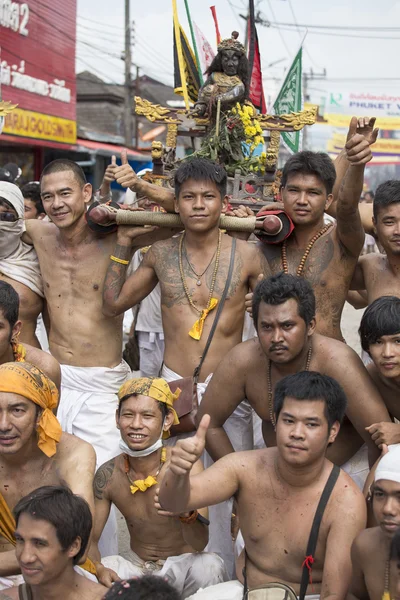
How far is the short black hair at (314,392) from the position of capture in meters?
3.48

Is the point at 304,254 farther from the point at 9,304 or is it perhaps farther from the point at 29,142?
the point at 29,142

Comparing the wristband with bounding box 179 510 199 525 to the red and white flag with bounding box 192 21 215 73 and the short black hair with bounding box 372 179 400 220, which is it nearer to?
the short black hair with bounding box 372 179 400 220

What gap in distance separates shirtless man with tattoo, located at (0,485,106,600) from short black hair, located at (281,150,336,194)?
229 cm

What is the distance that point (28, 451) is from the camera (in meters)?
3.98

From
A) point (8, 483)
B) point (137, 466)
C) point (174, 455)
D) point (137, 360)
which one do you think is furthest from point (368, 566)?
point (137, 360)

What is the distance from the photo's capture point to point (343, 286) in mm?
4844

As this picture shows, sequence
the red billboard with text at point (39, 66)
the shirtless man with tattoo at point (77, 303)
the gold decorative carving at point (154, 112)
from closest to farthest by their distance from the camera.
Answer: the shirtless man with tattoo at point (77, 303), the gold decorative carving at point (154, 112), the red billboard with text at point (39, 66)

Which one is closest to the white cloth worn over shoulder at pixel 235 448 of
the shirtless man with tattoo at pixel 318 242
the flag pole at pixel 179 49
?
the shirtless man with tattoo at pixel 318 242

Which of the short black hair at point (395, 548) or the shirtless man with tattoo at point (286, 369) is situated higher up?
the shirtless man with tattoo at point (286, 369)

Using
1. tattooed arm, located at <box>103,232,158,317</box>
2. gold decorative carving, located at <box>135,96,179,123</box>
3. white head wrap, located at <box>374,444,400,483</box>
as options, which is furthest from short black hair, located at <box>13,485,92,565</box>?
gold decorative carving, located at <box>135,96,179,123</box>

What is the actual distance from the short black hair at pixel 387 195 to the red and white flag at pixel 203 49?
3866 mm

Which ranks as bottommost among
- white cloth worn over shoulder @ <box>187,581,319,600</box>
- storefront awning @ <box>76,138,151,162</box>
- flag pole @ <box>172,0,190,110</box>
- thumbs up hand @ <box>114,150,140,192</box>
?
white cloth worn over shoulder @ <box>187,581,319,600</box>

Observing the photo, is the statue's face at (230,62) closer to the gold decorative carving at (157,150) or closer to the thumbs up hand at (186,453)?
the gold decorative carving at (157,150)

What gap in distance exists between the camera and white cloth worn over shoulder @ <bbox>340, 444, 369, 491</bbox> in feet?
14.3
